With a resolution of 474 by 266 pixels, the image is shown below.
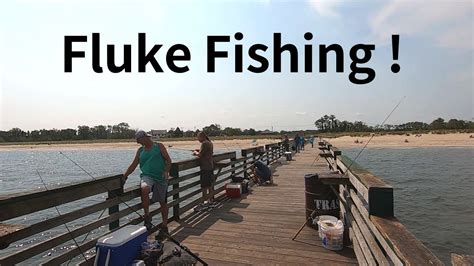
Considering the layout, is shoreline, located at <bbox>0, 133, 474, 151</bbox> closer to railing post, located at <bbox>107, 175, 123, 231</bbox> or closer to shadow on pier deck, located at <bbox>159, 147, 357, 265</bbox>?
shadow on pier deck, located at <bbox>159, 147, 357, 265</bbox>

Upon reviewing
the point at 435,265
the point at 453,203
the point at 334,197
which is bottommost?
the point at 453,203

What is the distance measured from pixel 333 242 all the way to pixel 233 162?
4942 mm

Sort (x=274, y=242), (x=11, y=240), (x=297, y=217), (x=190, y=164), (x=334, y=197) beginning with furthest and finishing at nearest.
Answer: (x=190, y=164) → (x=297, y=217) → (x=334, y=197) → (x=274, y=242) → (x=11, y=240)

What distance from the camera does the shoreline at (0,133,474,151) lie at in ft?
177

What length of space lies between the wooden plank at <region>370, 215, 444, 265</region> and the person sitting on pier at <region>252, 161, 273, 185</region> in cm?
734

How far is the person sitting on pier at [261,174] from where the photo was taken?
9852 mm

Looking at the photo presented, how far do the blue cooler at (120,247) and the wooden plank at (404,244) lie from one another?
2.31 metres

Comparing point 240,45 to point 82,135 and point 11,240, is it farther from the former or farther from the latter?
point 82,135

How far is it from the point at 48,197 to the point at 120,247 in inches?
34.9

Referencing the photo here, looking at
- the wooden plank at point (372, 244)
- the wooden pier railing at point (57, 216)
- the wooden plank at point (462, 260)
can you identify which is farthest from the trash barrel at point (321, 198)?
the wooden plank at point (462, 260)

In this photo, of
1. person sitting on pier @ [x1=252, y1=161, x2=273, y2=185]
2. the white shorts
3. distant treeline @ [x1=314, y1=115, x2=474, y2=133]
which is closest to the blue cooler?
the white shorts

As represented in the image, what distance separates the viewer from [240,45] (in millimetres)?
9789

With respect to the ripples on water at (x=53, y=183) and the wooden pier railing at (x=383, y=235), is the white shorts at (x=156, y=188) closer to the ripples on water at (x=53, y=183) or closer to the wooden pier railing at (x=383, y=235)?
the ripples on water at (x=53, y=183)

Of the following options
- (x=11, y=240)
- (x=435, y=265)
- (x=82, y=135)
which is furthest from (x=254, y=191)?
(x=82, y=135)
